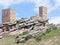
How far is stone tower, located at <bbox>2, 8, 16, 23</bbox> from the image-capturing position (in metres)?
69.6

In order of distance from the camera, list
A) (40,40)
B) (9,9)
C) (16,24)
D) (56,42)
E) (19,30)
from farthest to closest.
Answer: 1. (9,9)
2. (16,24)
3. (19,30)
4. (40,40)
5. (56,42)

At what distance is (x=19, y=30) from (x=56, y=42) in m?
24.7

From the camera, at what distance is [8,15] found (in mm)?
70375

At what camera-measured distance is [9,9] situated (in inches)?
2763

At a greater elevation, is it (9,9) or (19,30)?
(9,9)

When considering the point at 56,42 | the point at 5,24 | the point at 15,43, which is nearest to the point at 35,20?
the point at 5,24

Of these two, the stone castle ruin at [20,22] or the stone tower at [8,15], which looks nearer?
the stone castle ruin at [20,22]

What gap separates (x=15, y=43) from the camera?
136ft

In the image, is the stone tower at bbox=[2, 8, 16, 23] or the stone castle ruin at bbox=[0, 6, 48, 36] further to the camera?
the stone tower at bbox=[2, 8, 16, 23]

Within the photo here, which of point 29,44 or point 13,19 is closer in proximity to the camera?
point 29,44

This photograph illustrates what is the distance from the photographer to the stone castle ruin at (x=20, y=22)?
58.2 metres

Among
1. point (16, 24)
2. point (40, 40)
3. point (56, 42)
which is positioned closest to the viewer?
point (56, 42)

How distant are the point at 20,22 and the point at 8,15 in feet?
25.1

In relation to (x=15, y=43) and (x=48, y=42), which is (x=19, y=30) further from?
(x=48, y=42)
